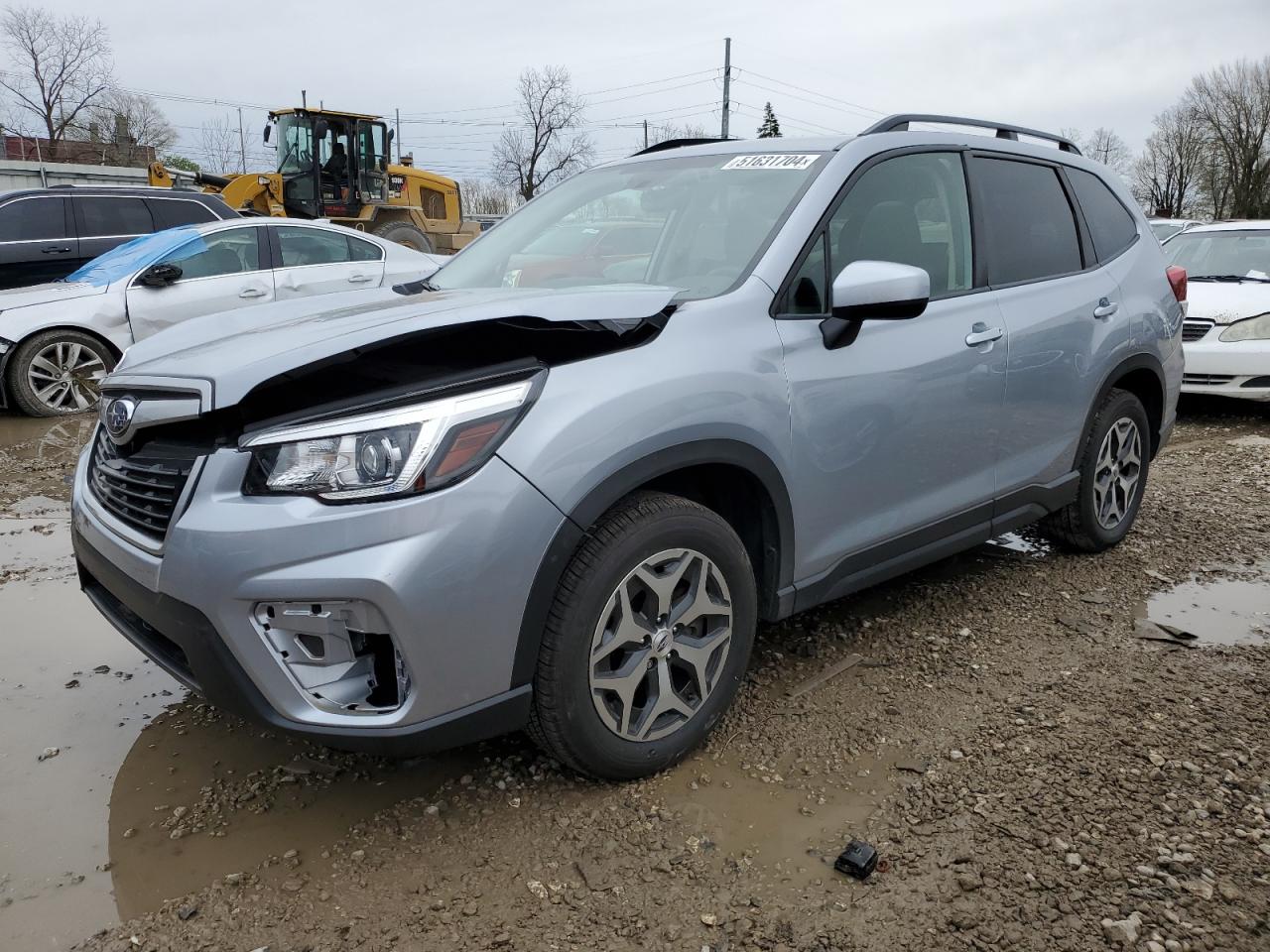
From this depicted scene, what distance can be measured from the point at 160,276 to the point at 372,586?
22.7 feet

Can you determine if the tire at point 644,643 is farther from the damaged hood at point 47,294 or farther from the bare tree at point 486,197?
the bare tree at point 486,197

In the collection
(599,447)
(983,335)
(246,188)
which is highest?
(246,188)

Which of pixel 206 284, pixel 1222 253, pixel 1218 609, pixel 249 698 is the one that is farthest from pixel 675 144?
pixel 1222 253

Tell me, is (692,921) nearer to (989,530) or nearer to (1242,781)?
(1242,781)

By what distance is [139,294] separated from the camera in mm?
7828

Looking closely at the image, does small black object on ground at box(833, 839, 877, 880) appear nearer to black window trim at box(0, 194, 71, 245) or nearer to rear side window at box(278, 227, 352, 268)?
rear side window at box(278, 227, 352, 268)

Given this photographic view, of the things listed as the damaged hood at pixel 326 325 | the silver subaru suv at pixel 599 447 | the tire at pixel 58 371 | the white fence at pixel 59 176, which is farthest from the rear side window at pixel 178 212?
the white fence at pixel 59 176

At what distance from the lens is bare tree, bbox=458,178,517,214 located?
60062 millimetres

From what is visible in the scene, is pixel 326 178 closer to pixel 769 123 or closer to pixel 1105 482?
pixel 1105 482

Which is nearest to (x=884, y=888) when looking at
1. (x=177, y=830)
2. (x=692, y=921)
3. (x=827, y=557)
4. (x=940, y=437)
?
(x=692, y=921)

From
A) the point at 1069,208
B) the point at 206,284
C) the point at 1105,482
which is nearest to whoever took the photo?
the point at 1069,208

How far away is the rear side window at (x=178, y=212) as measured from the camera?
10195 millimetres

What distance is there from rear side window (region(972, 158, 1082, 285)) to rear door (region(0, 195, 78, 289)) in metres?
9.34

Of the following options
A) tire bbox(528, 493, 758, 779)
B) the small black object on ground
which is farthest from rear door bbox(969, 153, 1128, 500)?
the small black object on ground
